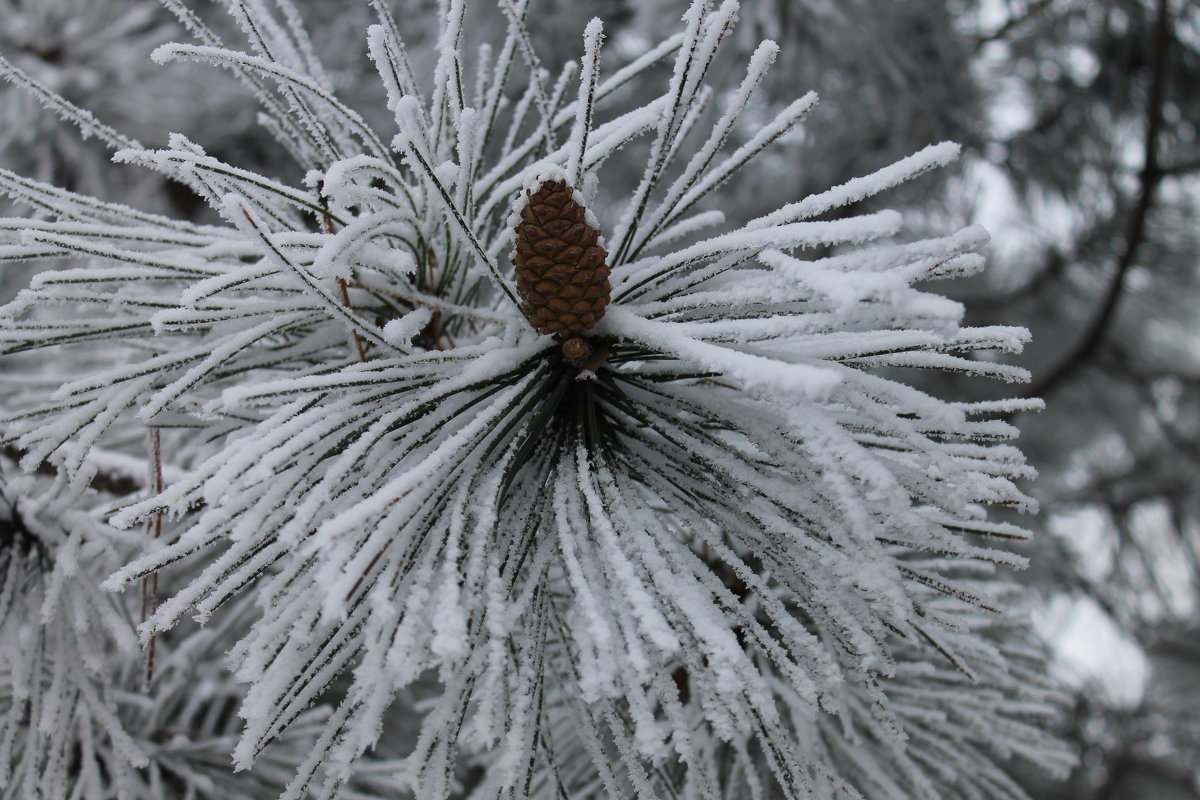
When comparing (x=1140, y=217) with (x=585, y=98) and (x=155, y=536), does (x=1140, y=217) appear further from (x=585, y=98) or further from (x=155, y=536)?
(x=155, y=536)

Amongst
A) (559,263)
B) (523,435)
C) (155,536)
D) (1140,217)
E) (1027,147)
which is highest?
(1027,147)

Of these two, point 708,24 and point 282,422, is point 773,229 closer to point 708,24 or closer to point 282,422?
point 708,24

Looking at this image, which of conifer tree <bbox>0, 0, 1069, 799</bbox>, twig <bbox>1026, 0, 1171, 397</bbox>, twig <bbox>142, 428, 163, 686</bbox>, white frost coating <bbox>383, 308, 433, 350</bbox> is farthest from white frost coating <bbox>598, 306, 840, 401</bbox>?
twig <bbox>1026, 0, 1171, 397</bbox>

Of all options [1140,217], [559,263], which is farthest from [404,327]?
[1140,217]

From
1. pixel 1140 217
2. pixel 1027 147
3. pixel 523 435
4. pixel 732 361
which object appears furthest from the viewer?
pixel 1027 147

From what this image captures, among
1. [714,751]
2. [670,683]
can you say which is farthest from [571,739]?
[670,683]
